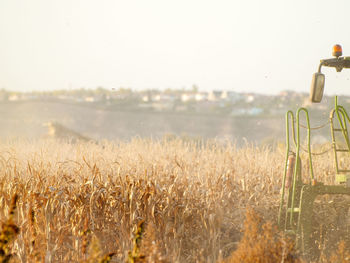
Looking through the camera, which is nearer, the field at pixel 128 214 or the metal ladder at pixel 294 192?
the metal ladder at pixel 294 192

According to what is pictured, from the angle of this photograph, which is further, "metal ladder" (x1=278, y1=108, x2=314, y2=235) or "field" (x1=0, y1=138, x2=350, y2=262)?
"field" (x1=0, y1=138, x2=350, y2=262)

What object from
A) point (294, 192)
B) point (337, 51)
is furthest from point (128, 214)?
point (337, 51)

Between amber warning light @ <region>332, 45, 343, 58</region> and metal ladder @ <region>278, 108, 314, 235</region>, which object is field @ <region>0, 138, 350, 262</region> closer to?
metal ladder @ <region>278, 108, 314, 235</region>

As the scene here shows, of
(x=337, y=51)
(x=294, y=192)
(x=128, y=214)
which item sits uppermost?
(x=337, y=51)

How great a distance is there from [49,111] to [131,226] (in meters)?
72.3

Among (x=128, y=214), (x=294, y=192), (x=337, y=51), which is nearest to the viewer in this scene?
(x=337, y=51)

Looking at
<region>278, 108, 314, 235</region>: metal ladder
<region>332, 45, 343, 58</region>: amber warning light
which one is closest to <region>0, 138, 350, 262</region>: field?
<region>278, 108, 314, 235</region>: metal ladder

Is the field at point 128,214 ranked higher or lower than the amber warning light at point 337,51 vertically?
lower

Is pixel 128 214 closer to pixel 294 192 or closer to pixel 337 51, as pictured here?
pixel 294 192

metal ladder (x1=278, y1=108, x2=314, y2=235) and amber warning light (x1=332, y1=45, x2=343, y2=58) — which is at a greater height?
amber warning light (x1=332, y1=45, x2=343, y2=58)

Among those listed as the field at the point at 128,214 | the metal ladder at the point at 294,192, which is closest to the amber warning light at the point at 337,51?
the metal ladder at the point at 294,192

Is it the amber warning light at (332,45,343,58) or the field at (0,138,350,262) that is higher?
the amber warning light at (332,45,343,58)

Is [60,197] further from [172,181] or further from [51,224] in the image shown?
[172,181]

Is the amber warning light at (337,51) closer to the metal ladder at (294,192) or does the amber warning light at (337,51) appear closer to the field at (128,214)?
the metal ladder at (294,192)
